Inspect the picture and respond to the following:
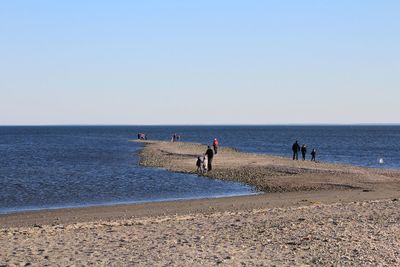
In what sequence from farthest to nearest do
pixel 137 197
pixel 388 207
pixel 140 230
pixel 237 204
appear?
pixel 137 197 → pixel 237 204 → pixel 388 207 → pixel 140 230

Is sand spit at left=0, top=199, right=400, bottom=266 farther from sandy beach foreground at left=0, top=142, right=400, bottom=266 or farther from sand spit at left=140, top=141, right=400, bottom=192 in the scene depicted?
sand spit at left=140, top=141, right=400, bottom=192

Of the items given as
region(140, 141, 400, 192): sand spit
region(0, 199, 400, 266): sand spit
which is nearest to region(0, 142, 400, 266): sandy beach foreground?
region(0, 199, 400, 266): sand spit

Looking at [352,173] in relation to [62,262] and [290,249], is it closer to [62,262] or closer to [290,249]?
[290,249]

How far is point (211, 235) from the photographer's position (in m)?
14.5

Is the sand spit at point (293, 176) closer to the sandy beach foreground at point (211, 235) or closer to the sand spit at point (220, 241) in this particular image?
the sandy beach foreground at point (211, 235)

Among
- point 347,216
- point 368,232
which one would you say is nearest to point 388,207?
point 347,216

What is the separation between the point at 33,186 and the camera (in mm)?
33812

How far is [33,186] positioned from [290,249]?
23.8 metres

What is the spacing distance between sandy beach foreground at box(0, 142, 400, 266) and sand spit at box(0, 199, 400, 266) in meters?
0.02

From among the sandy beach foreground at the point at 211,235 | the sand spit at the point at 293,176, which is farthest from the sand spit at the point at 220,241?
the sand spit at the point at 293,176

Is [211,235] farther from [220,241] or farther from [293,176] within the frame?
[293,176]

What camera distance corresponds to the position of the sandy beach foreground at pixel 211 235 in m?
11.9

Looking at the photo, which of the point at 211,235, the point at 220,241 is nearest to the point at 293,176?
the point at 211,235

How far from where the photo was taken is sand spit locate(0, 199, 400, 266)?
465 inches
